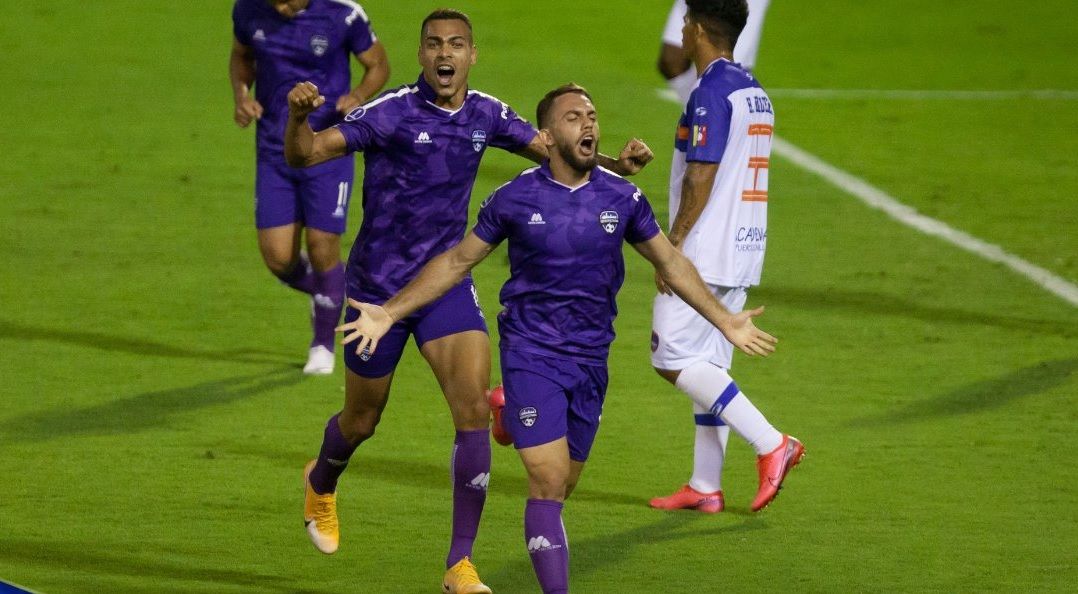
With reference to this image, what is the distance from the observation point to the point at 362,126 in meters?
7.81

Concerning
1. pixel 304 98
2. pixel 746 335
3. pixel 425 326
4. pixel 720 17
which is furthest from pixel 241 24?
pixel 746 335

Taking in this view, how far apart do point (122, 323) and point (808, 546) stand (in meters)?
Result: 5.51

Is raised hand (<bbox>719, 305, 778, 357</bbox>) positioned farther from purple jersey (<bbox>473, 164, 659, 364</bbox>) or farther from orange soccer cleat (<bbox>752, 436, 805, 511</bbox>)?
orange soccer cleat (<bbox>752, 436, 805, 511</bbox>)

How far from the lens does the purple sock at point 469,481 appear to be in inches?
306

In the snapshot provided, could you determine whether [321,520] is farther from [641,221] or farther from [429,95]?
[641,221]

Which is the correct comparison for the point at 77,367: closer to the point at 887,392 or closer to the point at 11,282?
the point at 11,282

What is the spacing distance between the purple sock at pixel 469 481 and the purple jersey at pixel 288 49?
360 centimetres

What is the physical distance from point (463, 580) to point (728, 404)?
174 cm

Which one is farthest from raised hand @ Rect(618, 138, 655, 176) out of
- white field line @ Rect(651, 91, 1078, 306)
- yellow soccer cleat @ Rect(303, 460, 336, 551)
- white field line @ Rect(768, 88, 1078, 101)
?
white field line @ Rect(768, 88, 1078, 101)

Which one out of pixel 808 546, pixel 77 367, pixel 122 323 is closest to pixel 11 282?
pixel 122 323

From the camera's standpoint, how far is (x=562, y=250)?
723 centimetres

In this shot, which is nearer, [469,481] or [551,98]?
[551,98]

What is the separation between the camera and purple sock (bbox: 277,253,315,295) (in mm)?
11383

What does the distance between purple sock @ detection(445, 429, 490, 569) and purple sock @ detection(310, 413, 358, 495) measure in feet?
1.97
